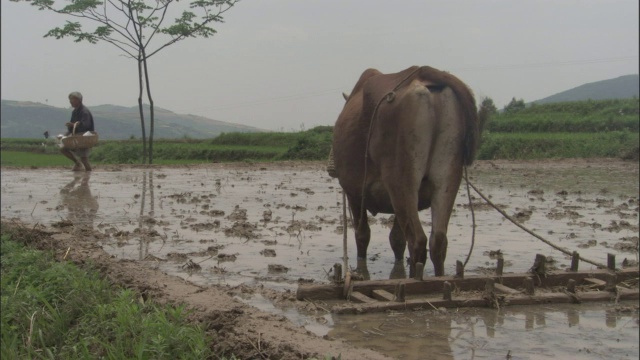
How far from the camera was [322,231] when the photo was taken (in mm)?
8297

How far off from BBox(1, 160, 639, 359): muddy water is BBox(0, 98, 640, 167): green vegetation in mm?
8456

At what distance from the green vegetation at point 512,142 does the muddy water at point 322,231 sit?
846cm

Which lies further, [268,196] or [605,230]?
[268,196]

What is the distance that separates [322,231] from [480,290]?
3427 millimetres

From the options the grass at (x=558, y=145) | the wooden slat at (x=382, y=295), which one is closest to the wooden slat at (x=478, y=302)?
the wooden slat at (x=382, y=295)

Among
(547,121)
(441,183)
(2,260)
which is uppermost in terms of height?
(547,121)

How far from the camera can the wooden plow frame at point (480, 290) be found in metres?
4.64

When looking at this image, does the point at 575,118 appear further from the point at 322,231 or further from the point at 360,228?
the point at 360,228

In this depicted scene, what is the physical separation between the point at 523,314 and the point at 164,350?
2269 millimetres

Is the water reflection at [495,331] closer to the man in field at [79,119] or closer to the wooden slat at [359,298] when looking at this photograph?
the wooden slat at [359,298]

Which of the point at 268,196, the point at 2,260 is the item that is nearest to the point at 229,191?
the point at 268,196

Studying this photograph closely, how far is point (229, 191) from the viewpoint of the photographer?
42.4ft

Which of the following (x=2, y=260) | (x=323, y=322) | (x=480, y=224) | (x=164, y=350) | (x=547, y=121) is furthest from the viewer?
(x=547, y=121)

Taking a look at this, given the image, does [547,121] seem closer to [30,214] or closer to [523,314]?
[30,214]
